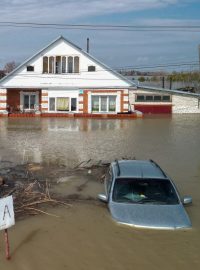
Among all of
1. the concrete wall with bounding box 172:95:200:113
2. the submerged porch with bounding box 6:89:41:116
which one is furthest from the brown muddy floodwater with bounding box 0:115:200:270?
the submerged porch with bounding box 6:89:41:116

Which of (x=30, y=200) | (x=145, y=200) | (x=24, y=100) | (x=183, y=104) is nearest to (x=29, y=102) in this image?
(x=24, y=100)

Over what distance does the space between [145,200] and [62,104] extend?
37928mm

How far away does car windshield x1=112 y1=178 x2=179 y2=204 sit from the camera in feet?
30.5

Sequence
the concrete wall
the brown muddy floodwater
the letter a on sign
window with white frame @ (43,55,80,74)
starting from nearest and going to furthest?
the letter a on sign
the brown muddy floodwater
window with white frame @ (43,55,80,74)
the concrete wall

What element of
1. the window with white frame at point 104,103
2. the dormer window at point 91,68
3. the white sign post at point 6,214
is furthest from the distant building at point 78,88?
the white sign post at point 6,214

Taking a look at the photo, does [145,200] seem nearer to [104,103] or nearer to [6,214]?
[6,214]

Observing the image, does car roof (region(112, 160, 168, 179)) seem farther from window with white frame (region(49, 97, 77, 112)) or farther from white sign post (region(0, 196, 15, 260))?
window with white frame (region(49, 97, 77, 112))

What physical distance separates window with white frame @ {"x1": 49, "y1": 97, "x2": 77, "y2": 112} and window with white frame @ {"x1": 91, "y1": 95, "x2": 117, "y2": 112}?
2179 mm

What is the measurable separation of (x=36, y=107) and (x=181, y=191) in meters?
36.5

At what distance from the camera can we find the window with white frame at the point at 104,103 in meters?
45.5

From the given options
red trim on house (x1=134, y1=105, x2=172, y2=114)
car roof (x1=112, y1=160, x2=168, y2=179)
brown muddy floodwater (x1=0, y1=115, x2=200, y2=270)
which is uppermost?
red trim on house (x1=134, y1=105, x2=172, y2=114)

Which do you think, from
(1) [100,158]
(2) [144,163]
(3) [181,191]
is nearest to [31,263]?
(2) [144,163]

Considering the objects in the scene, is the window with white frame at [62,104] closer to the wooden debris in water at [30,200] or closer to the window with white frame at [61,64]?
the window with white frame at [61,64]

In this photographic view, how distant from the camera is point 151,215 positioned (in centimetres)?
857
